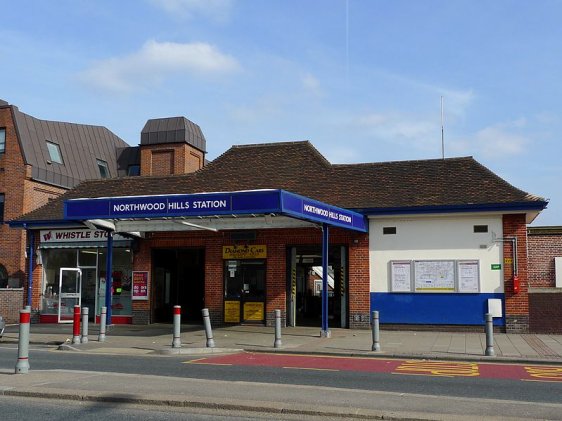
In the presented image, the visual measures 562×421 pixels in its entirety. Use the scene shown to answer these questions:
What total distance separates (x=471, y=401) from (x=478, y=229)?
482 inches

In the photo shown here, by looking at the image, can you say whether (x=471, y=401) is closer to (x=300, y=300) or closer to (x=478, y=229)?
(x=478, y=229)

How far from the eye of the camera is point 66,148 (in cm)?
3678

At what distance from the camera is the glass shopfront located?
23938mm

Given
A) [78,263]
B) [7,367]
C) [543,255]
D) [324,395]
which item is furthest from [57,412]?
[543,255]

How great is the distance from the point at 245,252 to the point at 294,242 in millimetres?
1833

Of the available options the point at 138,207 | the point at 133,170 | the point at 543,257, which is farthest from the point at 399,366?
the point at 133,170

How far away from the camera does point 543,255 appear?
2619 cm

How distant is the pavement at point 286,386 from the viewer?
25.4 feet

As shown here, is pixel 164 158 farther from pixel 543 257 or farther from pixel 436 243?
pixel 436 243

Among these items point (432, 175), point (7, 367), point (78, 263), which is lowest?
point (7, 367)

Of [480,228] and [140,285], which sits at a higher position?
[480,228]

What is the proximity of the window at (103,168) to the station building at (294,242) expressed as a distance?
50.1ft

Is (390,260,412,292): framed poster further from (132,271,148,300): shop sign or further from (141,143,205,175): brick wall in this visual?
(141,143,205,175): brick wall

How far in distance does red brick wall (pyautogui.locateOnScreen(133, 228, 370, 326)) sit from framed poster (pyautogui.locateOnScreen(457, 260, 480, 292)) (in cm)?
296
